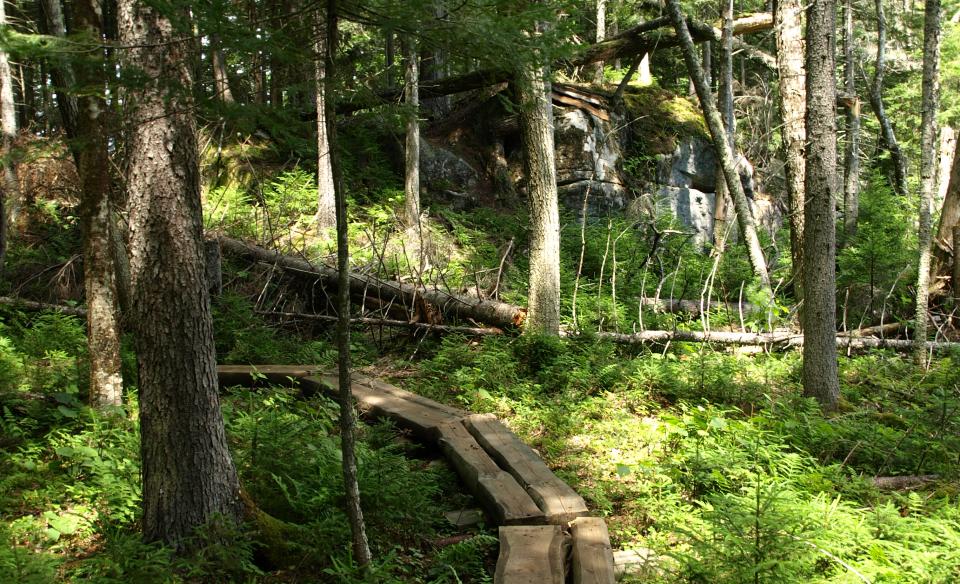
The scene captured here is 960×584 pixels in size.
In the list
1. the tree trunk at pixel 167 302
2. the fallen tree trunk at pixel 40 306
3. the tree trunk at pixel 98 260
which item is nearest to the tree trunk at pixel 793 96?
the tree trunk at pixel 167 302

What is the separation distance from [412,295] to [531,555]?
21.8 feet

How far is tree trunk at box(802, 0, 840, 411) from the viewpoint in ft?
23.2

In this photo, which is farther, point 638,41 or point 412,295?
point 638,41

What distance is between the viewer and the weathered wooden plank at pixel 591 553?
3965 mm

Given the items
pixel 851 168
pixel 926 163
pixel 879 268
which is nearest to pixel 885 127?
pixel 851 168

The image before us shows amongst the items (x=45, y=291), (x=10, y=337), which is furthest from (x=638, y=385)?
(x=45, y=291)

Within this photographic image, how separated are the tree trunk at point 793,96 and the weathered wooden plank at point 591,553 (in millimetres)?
6071

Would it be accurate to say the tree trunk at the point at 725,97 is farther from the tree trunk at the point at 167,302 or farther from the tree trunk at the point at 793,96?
the tree trunk at the point at 167,302

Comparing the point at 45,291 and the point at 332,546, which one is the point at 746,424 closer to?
the point at 332,546

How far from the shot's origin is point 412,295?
1048 cm

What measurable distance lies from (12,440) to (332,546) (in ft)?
12.4

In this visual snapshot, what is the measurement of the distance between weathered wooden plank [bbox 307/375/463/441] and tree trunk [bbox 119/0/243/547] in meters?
2.63

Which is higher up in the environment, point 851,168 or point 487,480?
point 851,168

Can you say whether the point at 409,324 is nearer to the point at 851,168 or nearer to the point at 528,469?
the point at 528,469
